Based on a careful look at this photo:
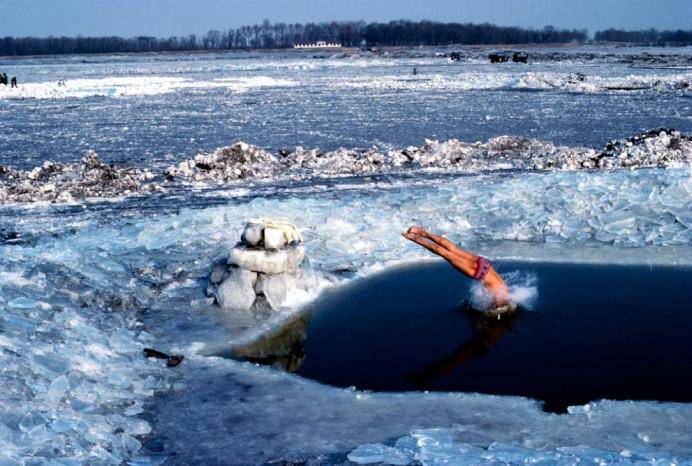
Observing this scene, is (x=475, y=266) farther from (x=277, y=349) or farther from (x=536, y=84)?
(x=536, y=84)

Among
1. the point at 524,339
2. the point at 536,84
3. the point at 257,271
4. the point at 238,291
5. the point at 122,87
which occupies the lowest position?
the point at 524,339

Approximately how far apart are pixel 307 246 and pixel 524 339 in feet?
11.7

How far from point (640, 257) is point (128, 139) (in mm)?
15135

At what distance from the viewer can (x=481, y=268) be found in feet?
23.4

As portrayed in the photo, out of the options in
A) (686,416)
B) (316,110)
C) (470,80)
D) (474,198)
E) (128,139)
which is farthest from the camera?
(470,80)

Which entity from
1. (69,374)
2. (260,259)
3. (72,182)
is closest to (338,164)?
(72,182)

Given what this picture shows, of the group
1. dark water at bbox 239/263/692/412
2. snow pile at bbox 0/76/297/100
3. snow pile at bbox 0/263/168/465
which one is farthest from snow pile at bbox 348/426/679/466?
snow pile at bbox 0/76/297/100

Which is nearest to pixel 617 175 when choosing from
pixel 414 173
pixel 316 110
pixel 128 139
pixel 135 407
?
pixel 414 173

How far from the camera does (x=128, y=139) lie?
66.6ft

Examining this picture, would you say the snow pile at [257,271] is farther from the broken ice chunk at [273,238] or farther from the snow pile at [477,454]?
the snow pile at [477,454]

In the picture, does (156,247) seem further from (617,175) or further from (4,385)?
(617,175)

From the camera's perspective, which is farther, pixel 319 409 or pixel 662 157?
pixel 662 157

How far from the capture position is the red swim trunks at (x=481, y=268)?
7102mm

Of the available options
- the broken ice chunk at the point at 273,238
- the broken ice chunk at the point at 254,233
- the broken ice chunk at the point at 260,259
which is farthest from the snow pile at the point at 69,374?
the broken ice chunk at the point at 273,238
